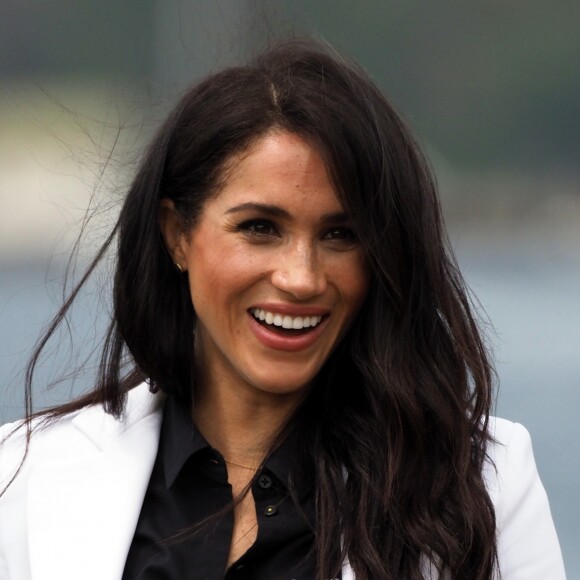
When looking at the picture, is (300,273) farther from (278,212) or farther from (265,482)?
(265,482)

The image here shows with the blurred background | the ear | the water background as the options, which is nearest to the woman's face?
the ear

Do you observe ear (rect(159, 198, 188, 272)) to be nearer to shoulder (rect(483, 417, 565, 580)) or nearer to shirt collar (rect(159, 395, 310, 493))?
shirt collar (rect(159, 395, 310, 493))

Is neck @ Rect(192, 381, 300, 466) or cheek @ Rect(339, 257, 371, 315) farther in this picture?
neck @ Rect(192, 381, 300, 466)

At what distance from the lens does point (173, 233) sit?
2645 mm

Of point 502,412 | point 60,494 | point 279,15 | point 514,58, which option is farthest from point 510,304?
point 60,494

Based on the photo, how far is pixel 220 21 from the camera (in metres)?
3.80

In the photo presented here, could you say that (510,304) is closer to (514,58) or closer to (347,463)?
(514,58)

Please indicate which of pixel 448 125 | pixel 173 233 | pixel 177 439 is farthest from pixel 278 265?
pixel 448 125

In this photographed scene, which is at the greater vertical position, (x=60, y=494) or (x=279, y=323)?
(x=279, y=323)

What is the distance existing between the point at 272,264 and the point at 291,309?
0.08m

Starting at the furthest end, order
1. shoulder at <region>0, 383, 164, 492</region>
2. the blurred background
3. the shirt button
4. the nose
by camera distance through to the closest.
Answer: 1. the blurred background
2. shoulder at <region>0, 383, 164, 492</region>
3. the shirt button
4. the nose

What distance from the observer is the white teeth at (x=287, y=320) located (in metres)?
2.44

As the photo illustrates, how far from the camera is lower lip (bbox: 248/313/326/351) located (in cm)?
245

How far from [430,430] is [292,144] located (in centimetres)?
56
